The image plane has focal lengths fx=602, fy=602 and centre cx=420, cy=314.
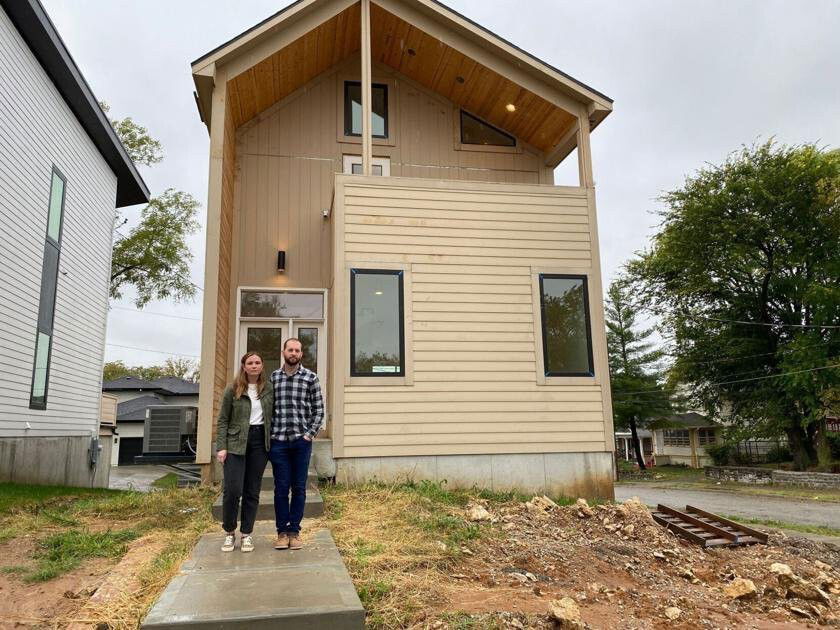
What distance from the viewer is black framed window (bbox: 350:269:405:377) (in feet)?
26.6

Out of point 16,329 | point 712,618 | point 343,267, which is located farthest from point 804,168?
point 16,329

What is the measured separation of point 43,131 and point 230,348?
612cm

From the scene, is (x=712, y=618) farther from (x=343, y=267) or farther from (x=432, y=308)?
(x=343, y=267)

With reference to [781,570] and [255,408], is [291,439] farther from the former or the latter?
[781,570]

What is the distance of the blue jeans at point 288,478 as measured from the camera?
14.6 ft

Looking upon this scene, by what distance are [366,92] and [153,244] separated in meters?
18.7

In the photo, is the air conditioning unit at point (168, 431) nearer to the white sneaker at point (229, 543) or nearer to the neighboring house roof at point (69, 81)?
the neighboring house roof at point (69, 81)

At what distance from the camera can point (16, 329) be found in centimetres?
1051

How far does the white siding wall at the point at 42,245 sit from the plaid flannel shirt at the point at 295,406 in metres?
7.91

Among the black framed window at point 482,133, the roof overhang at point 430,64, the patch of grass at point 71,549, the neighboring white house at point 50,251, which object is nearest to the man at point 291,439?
the patch of grass at point 71,549

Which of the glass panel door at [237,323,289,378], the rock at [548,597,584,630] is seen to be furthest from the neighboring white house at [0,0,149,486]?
the rock at [548,597,584,630]

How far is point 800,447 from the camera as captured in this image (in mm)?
22391

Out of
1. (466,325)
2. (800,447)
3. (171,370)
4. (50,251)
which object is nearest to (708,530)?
(466,325)

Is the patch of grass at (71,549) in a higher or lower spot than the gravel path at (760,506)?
higher
